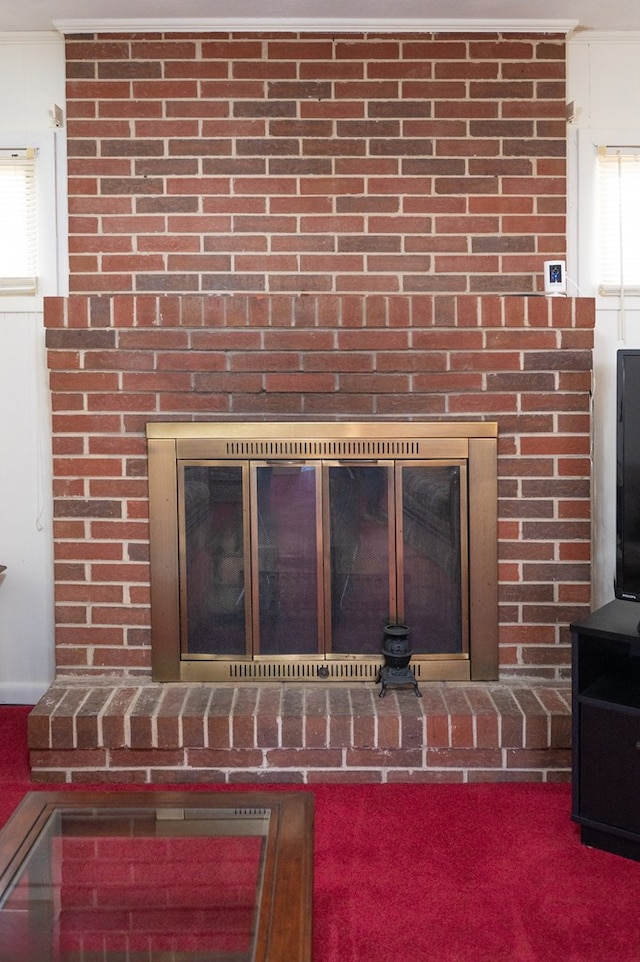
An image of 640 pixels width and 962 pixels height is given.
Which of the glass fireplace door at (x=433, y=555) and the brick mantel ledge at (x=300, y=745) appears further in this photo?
the glass fireplace door at (x=433, y=555)

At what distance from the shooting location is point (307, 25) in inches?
107

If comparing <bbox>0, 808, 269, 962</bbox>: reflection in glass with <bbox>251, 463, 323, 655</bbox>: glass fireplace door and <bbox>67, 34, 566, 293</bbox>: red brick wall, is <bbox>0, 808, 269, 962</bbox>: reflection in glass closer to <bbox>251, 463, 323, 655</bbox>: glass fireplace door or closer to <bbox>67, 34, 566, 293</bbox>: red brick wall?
<bbox>251, 463, 323, 655</bbox>: glass fireplace door

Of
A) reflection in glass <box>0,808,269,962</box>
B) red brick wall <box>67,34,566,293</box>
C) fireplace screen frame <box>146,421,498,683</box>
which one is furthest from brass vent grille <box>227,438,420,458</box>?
reflection in glass <box>0,808,269,962</box>

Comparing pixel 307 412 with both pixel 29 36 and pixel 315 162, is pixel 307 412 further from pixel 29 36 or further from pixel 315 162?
pixel 29 36

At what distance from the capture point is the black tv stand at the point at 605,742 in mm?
2109

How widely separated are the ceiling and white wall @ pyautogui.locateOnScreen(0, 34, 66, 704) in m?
0.15

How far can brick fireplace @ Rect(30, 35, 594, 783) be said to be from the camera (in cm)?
271

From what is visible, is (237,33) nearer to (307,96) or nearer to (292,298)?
(307,96)

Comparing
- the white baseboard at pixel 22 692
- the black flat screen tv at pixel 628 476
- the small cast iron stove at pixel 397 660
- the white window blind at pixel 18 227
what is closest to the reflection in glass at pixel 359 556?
the small cast iron stove at pixel 397 660

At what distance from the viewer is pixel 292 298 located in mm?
2688

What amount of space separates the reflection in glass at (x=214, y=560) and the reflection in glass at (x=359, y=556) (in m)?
0.31

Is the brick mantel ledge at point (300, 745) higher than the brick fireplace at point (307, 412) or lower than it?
lower

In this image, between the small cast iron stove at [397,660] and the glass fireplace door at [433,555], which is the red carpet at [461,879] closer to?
the small cast iron stove at [397,660]

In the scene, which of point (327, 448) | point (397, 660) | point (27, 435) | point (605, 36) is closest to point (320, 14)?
point (605, 36)
